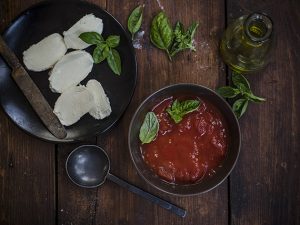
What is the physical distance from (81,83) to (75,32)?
5.5 inches

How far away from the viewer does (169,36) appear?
1337mm

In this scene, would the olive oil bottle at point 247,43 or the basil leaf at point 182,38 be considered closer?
the olive oil bottle at point 247,43

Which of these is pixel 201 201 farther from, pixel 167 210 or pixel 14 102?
pixel 14 102

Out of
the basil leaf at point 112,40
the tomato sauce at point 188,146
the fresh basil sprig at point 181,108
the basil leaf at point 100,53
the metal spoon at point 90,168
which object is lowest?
Result: the metal spoon at point 90,168

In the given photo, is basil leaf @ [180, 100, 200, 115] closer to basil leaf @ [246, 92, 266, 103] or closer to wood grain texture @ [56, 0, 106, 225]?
basil leaf @ [246, 92, 266, 103]

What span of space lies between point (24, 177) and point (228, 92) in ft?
2.03

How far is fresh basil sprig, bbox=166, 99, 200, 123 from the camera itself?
1.26m

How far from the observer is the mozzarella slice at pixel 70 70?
133cm

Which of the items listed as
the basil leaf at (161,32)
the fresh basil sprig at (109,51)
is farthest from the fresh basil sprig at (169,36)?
the fresh basil sprig at (109,51)

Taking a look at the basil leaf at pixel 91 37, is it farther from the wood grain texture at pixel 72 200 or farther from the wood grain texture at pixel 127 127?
the wood grain texture at pixel 72 200

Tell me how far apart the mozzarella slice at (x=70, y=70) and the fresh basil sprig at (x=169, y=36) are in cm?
19

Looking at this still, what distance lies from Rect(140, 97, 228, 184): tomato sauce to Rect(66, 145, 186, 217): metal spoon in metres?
0.11

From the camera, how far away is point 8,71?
4.44 feet

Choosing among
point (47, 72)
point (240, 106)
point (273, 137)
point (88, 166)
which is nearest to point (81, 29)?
point (47, 72)
